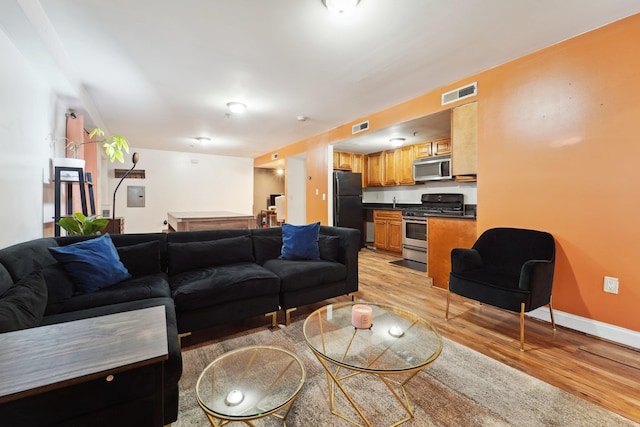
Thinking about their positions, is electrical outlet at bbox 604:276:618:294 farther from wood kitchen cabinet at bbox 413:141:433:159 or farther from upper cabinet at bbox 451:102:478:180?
wood kitchen cabinet at bbox 413:141:433:159

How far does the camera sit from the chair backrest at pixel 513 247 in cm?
231

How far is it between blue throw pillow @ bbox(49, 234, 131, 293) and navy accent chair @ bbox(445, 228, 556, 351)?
8.97ft

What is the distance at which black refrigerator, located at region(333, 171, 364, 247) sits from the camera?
536 cm

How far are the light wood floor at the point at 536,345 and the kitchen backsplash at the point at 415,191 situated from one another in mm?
2336

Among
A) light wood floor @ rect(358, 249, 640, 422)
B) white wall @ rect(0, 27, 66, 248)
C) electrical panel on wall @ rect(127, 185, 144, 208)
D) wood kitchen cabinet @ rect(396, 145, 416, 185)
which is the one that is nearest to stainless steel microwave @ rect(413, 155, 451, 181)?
wood kitchen cabinet @ rect(396, 145, 416, 185)

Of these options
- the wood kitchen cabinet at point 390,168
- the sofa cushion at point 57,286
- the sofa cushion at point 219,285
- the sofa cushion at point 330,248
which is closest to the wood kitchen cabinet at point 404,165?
the wood kitchen cabinet at point 390,168

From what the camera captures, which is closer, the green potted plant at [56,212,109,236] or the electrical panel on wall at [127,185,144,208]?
the green potted plant at [56,212,109,236]

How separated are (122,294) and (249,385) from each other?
1.16 meters

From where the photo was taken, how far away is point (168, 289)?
1.98 meters

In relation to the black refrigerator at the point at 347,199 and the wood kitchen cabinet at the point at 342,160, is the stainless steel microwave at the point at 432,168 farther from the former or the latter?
the wood kitchen cabinet at the point at 342,160

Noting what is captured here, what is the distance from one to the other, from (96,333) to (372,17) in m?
2.47

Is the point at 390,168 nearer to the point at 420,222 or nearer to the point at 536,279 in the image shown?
the point at 420,222

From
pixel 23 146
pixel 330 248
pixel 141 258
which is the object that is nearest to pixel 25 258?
pixel 141 258

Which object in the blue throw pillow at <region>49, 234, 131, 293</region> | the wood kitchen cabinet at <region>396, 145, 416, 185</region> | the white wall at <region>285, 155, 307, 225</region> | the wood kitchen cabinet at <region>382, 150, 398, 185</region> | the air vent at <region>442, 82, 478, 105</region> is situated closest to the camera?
the blue throw pillow at <region>49, 234, 131, 293</region>
